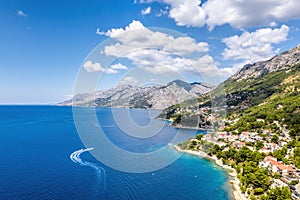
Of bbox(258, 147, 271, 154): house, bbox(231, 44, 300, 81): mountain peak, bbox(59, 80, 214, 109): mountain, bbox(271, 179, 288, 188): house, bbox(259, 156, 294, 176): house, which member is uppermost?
bbox(231, 44, 300, 81): mountain peak

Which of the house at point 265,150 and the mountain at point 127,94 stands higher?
the mountain at point 127,94

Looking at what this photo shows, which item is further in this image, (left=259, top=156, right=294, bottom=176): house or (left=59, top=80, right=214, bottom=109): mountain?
(left=259, top=156, right=294, bottom=176): house

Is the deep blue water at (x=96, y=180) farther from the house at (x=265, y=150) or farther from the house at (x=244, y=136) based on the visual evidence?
the house at (x=244, y=136)

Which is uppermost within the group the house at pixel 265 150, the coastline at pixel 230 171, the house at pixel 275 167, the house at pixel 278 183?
the house at pixel 265 150

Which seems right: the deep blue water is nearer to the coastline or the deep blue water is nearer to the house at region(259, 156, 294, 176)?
the coastline

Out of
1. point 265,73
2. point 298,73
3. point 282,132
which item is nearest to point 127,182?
point 282,132

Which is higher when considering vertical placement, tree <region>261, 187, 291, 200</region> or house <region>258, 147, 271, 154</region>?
house <region>258, 147, 271, 154</region>

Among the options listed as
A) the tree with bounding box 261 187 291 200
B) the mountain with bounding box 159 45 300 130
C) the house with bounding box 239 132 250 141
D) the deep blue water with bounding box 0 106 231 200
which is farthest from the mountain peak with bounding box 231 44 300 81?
the tree with bounding box 261 187 291 200

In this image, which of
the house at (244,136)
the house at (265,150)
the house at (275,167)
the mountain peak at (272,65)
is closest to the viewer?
the house at (275,167)

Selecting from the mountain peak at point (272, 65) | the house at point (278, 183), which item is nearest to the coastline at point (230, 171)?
the house at point (278, 183)
